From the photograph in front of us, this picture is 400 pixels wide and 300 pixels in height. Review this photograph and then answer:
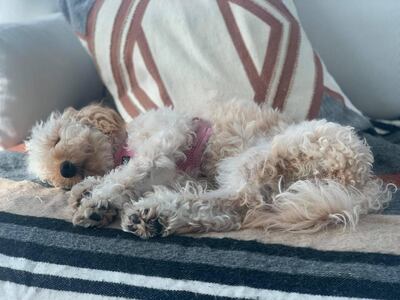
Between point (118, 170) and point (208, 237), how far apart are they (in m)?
0.47

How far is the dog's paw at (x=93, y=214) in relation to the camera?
1.40 meters

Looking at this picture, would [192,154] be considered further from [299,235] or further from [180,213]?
[299,235]

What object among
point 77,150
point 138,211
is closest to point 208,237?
point 138,211

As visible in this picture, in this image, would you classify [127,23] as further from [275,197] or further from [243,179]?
[275,197]

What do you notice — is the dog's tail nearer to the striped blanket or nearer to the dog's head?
the striped blanket

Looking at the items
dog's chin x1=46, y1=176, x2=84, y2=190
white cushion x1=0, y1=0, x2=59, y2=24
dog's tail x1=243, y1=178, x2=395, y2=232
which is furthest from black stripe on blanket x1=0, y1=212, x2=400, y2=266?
white cushion x1=0, y1=0, x2=59, y2=24

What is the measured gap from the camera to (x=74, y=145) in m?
1.65

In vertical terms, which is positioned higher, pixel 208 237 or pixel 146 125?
pixel 146 125

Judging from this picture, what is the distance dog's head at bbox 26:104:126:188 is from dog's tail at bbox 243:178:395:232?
0.59 m

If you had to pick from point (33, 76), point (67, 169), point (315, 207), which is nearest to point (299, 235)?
point (315, 207)

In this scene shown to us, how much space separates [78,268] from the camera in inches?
49.4

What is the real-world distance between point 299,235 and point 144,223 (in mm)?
405

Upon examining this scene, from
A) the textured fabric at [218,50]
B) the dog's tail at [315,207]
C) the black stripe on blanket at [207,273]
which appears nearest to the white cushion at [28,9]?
the textured fabric at [218,50]

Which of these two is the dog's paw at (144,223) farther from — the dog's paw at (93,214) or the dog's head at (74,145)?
the dog's head at (74,145)
